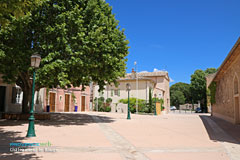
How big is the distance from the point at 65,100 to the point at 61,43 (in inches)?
692

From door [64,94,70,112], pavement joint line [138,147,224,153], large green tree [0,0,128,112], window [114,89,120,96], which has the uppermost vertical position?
large green tree [0,0,128,112]

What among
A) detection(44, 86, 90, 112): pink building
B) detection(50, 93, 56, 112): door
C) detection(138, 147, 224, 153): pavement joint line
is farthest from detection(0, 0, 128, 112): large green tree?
detection(50, 93, 56, 112): door

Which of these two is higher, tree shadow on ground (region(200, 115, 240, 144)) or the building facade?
the building facade

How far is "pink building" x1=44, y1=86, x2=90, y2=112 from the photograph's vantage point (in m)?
24.5

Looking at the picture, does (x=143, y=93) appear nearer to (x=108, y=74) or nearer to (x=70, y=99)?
(x=70, y=99)

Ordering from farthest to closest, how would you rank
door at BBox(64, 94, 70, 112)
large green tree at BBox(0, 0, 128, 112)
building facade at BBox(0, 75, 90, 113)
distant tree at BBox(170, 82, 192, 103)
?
distant tree at BBox(170, 82, 192, 103) < door at BBox(64, 94, 70, 112) < building facade at BBox(0, 75, 90, 113) < large green tree at BBox(0, 0, 128, 112)

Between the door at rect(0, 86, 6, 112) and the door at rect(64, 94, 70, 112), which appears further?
the door at rect(64, 94, 70, 112)

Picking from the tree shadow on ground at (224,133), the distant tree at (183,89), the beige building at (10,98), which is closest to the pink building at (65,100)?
the beige building at (10,98)

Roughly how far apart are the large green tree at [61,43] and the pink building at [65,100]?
11.7 metres

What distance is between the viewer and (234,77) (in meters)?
14.5

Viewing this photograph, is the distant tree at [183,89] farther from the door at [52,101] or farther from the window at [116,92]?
the door at [52,101]

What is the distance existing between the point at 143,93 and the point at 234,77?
20491mm

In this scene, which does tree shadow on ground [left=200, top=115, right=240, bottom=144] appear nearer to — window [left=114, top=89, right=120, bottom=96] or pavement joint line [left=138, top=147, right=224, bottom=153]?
pavement joint line [left=138, top=147, right=224, bottom=153]

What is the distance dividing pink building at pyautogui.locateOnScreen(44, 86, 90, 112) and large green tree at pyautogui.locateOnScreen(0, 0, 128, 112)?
1169cm
